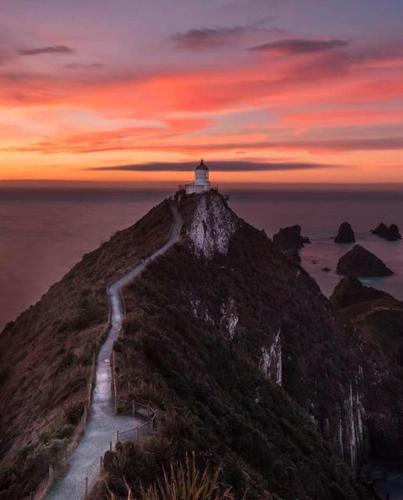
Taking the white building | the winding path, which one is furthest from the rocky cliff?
the white building

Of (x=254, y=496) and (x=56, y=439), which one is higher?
(x=56, y=439)

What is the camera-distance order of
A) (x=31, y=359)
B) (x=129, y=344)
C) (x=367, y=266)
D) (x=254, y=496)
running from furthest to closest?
(x=367, y=266) → (x=31, y=359) → (x=129, y=344) → (x=254, y=496)

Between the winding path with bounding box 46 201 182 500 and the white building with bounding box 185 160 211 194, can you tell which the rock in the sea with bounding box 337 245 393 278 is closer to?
the white building with bounding box 185 160 211 194

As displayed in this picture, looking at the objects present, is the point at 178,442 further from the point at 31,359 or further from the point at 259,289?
the point at 259,289

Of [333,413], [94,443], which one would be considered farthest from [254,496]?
[333,413]

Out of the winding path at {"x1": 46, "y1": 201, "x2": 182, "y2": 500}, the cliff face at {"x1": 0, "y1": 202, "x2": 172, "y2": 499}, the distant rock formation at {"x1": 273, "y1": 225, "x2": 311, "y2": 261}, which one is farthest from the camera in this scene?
the distant rock formation at {"x1": 273, "y1": 225, "x2": 311, "y2": 261}

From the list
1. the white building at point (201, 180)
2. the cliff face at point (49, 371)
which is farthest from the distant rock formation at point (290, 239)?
the cliff face at point (49, 371)

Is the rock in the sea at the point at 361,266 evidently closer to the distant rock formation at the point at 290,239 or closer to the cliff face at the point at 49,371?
the distant rock formation at the point at 290,239
